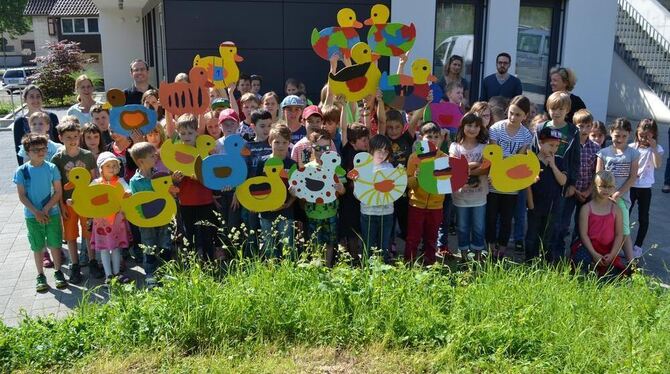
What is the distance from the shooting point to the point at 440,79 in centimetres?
1088

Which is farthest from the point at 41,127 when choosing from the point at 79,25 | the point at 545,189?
the point at 79,25

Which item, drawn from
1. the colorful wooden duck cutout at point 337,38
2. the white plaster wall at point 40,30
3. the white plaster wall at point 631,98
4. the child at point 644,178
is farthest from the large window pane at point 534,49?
the white plaster wall at point 40,30

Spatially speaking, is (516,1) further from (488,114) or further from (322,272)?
(322,272)

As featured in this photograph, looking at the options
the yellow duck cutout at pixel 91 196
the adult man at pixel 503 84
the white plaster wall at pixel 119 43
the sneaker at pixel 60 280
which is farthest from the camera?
the white plaster wall at pixel 119 43

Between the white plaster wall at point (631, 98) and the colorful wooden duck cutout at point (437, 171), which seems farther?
the white plaster wall at point (631, 98)

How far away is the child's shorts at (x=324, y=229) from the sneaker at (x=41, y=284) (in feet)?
7.39

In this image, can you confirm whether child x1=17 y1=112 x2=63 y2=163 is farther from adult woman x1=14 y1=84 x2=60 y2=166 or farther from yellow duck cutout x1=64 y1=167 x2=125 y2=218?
yellow duck cutout x1=64 y1=167 x2=125 y2=218

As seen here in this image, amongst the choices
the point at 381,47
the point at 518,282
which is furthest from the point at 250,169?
the point at 518,282

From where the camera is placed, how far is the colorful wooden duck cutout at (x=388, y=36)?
5.66 metres

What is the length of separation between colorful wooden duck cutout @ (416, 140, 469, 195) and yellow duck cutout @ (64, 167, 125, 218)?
246 cm

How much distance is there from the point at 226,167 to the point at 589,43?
30.9ft

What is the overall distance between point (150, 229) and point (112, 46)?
15.7 m

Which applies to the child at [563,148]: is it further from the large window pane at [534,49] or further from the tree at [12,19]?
the tree at [12,19]

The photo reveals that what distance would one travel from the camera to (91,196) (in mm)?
4582
